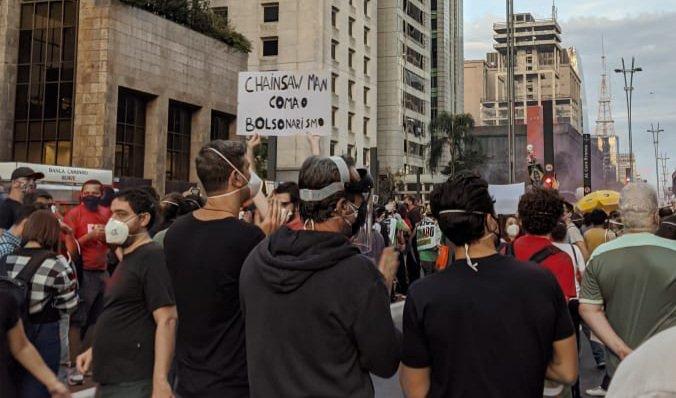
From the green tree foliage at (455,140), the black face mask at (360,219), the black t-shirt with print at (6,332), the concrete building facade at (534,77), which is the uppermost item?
the concrete building facade at (534,77)

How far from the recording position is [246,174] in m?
3.24

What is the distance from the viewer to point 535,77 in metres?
167

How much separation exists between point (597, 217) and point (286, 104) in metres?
4.18

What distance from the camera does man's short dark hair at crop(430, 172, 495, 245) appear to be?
8.39ft

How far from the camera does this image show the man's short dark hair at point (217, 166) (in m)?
3.16

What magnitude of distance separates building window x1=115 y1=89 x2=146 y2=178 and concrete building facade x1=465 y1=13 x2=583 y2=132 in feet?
475

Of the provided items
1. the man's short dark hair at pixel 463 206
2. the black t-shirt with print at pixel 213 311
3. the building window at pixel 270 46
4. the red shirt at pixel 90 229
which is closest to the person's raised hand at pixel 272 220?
the black t-shirt with print at pixel 213 311

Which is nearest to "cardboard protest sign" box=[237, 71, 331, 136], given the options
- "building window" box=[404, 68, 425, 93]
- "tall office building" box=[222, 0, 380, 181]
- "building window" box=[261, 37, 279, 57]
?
"tall office building" box=[222, 0, 380, 181]

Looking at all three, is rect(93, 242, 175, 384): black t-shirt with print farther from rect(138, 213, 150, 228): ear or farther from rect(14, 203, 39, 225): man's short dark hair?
rect(14, 203, 39, 225): man's short dark hair

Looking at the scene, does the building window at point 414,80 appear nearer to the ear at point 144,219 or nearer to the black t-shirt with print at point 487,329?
the ear at point 144,219

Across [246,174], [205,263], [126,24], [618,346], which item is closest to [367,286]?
[205,263]

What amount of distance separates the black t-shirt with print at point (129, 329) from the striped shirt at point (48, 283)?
1.11 meters

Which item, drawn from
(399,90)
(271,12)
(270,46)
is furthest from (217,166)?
(399,90)

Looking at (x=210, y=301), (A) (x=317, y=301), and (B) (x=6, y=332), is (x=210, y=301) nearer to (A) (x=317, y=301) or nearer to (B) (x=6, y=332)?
(A) (x=317, y=301)
